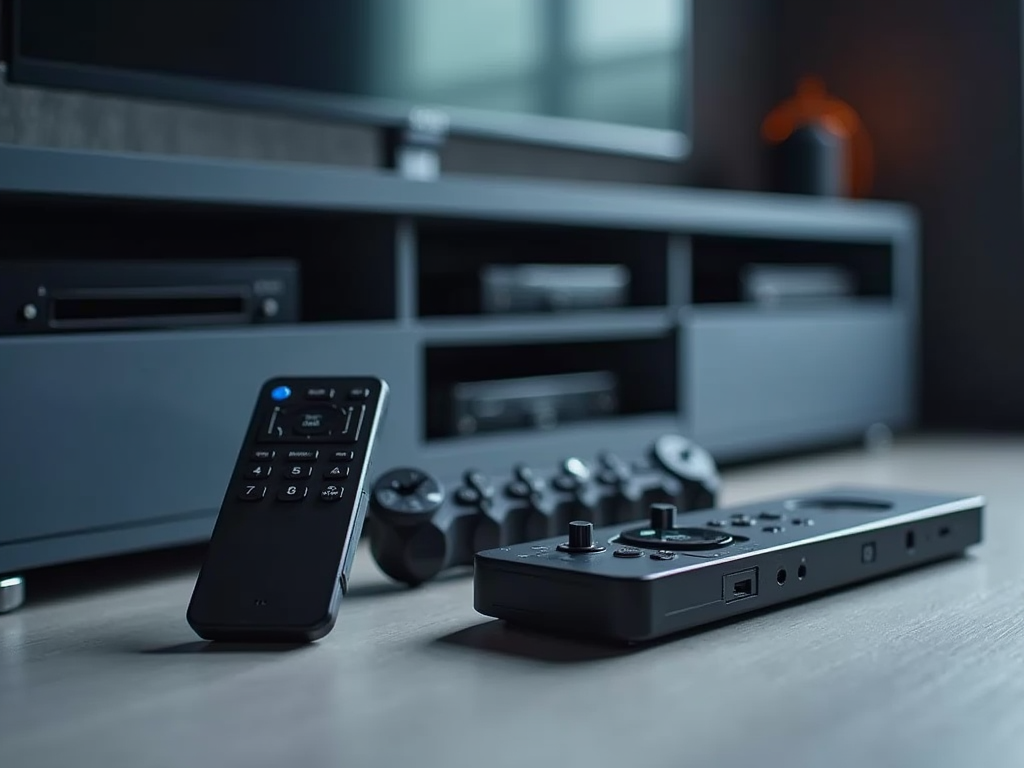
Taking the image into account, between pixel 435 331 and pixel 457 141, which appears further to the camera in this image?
pixel 457 141

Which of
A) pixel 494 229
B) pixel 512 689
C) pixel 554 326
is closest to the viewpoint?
pixel 512 689

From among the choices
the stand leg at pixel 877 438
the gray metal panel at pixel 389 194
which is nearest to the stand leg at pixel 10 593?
the gray metal panel at pixel 389 194

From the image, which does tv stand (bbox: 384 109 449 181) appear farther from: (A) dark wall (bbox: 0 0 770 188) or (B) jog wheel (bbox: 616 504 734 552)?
(B) jog wheel (bbox: 616 504 734 552)

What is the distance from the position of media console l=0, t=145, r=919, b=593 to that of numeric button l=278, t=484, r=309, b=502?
0.29 meters

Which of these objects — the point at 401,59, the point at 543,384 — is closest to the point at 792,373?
the point at 543,384

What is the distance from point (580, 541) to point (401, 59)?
1.05 meters

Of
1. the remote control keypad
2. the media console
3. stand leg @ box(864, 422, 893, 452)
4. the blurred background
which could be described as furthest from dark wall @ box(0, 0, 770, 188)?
the remote control keypad

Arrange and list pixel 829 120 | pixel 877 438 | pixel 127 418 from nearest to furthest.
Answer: pixel 127 418 → pixel 877 438 → pixel 829 120

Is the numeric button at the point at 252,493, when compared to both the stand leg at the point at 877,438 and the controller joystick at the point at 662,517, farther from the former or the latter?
the stand leg at the point at 877,438

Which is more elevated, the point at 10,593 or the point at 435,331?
the point at 435,331

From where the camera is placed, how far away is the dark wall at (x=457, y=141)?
1.62 metres

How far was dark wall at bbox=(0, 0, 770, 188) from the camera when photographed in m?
1.62

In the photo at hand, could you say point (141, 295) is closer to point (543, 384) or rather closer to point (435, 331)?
point (435, 331)

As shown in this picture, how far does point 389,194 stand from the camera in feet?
4.81
